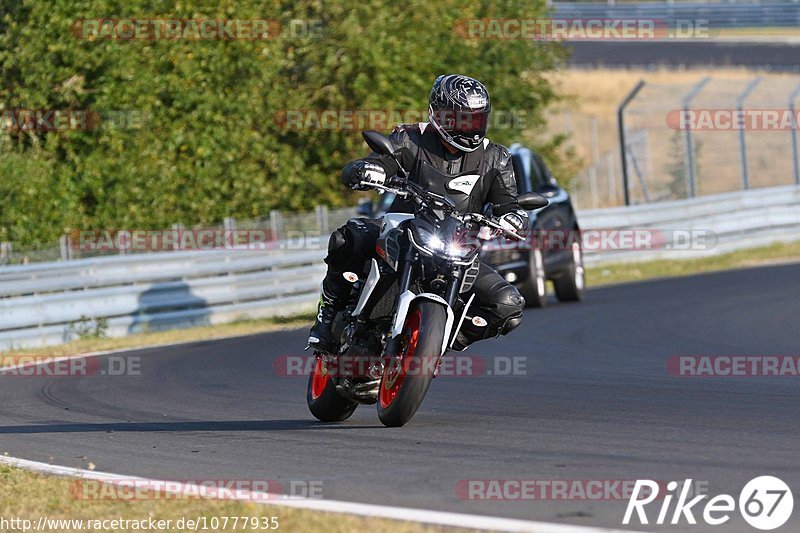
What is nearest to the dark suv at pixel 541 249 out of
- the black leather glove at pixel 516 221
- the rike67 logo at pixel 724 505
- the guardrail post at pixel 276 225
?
the guardrail post at pixel 276 225

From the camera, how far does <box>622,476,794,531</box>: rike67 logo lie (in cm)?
574

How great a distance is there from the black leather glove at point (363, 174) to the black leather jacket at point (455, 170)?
7 centimetres

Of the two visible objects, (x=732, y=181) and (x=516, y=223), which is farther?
(x=732, y=181)

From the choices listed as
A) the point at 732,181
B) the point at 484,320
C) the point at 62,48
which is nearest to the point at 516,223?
the point at 484,320

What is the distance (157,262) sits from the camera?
18.9 metres

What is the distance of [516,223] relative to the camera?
28.7 ft

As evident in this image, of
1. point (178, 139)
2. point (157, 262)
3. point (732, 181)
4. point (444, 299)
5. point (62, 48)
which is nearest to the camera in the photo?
point (444, 299)

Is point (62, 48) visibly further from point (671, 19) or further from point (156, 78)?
point (671, 19)

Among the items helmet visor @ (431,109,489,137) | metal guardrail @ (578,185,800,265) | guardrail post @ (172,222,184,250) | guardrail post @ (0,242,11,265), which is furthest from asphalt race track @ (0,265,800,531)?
metal guardrail @ (578,185,800,265)

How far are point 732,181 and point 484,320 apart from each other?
28.3 meters

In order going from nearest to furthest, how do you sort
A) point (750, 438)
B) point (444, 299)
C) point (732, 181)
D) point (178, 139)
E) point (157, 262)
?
1. point (750, 438)
2. point (444, 299)
3. point (157, 262)
4. point (178, 139)
5. point (732, 181)

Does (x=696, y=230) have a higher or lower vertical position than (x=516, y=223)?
lower

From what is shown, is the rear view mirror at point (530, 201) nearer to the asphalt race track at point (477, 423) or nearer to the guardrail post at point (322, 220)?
the asphalt race track at point (477, 423)

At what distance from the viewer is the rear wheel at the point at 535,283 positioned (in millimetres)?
18266
